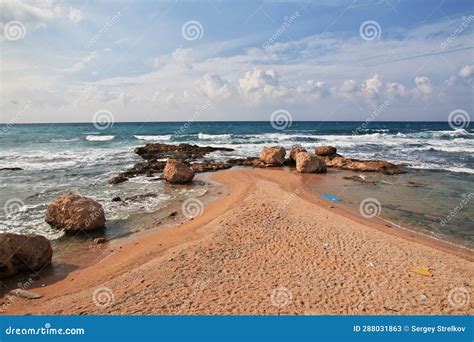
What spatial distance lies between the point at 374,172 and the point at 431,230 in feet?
36.9

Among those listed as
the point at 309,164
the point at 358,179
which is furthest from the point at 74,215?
the point at 358,179

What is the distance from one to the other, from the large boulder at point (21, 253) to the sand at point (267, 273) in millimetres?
1031

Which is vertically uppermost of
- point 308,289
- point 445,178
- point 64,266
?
point 445,178

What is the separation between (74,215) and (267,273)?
7.38m

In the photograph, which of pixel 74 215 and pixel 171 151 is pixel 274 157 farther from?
pixel 74 215

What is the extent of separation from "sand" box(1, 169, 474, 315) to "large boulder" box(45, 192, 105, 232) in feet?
5.22

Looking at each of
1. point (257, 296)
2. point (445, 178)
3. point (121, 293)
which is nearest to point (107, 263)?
point (121, 293)

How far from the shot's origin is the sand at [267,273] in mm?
6457

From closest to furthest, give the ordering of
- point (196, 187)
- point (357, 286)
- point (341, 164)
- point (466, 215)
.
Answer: point (357, 286) → point (466, 215) → point (196, 187) → point (341, 164)

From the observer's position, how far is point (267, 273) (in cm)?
765

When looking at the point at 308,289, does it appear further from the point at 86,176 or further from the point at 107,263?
the point at 86,176

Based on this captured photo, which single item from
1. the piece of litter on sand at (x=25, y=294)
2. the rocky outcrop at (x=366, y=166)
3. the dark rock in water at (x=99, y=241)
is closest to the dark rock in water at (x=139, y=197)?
the dark rock in water at (x=99, y=241)

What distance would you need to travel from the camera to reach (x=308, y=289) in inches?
275

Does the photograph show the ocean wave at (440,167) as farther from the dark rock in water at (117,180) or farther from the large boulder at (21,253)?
the large boulder at (21,253)
